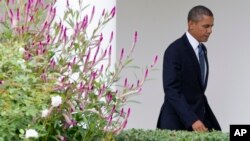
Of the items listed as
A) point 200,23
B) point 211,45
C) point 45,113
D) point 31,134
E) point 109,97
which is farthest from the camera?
point 211,45

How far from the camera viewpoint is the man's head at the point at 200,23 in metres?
7.78

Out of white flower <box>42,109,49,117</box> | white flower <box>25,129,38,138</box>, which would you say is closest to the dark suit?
white flower <box>42,109,49,117</box>

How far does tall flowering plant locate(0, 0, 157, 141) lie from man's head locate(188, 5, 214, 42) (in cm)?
259

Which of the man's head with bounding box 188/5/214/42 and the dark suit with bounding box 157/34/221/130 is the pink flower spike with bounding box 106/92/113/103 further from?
the man's head with bounding box 188/5/214/42

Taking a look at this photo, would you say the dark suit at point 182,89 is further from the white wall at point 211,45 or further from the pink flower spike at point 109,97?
the white wall at point 211,45

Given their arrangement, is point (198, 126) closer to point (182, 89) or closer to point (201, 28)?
point (182, 89)

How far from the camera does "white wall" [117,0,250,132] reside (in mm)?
10352

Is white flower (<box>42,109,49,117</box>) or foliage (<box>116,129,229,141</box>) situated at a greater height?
white flower (<box>42,109,49,117</box>)

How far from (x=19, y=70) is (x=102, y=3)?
2879mm

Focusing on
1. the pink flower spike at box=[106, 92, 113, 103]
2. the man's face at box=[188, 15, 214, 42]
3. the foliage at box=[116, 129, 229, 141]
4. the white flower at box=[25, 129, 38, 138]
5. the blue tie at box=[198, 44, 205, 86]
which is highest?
the man's face at box=[188, 15, 214, 42]

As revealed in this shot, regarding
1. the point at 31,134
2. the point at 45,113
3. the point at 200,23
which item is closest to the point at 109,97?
the point at 45,113

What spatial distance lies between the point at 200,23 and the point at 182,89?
66 centimetres

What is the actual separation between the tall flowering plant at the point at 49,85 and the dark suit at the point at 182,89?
7.09 feet

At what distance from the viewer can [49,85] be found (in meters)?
4.71
